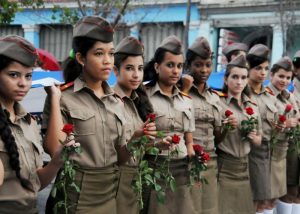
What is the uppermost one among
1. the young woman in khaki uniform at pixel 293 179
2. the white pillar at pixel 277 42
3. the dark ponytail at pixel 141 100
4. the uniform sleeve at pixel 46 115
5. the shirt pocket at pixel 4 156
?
the white pillar at pixel 277 42

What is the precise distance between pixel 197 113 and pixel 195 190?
0.65 metres

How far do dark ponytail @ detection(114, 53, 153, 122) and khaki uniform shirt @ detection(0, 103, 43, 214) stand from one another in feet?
3.55

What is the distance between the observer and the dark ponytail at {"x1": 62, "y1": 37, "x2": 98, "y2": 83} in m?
3.06

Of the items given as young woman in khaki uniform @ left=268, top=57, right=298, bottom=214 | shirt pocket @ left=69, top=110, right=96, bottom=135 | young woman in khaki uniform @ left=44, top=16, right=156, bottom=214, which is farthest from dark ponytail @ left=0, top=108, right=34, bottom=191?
young woman in khaki uniform @ left=268, top=57, right=298, bottom=214

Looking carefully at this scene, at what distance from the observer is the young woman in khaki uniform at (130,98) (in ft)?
11.7

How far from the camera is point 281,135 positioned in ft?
17.8

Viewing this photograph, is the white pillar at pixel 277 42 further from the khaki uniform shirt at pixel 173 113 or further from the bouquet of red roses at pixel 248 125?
the khaki uniform shirt at pixel 173 113

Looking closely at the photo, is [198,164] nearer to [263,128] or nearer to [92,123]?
[92,123]

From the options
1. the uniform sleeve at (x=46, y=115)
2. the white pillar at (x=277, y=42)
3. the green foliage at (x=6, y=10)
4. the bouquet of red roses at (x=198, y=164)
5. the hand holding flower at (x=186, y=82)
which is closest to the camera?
the uniform sleeve at (x=46, y=115)

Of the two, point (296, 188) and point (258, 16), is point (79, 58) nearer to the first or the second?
point (296, 188)

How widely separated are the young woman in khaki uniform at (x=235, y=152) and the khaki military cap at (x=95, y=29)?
6.07 feet

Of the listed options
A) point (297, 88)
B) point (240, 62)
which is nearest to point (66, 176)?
point (240, 62)

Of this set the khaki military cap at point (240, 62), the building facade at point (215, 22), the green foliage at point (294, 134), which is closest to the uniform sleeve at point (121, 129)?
the khaki military cap at point (240, 62)

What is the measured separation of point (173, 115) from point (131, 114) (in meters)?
0.45
